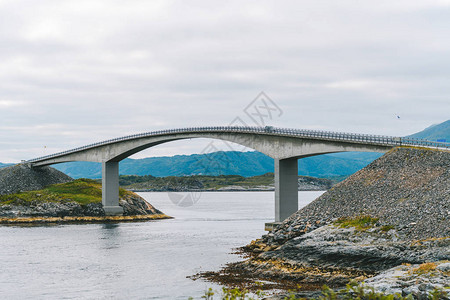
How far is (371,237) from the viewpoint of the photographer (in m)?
41.7

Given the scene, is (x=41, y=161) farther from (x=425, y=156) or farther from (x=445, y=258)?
(x=445, y=258)

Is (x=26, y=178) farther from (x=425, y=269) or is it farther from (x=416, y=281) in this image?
(x=416, y=281)

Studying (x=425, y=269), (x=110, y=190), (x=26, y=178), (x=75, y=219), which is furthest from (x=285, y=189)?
(x=26, y=178)

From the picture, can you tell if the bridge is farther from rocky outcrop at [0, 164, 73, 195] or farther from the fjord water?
rocky outcrop at [0, 164, 73, 195]

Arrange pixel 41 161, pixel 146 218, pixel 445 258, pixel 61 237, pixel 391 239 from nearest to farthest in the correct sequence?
pixel 445 258 → pixel 391 239 → pixel 61 237 → pixel 146 218 → pixel 41 161

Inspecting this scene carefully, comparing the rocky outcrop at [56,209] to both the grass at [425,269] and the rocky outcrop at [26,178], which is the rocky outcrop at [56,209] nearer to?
the rocky outcrop at [26,178]

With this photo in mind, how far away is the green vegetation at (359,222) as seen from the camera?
44.2 meters

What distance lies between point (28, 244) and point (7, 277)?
21.1 meters

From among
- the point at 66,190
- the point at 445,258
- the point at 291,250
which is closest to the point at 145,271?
the point at 291,250

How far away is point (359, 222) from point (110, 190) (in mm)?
66770

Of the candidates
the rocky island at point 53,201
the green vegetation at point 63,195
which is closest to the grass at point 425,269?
the rocky island at point 53,201

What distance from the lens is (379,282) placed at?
90.4 ft

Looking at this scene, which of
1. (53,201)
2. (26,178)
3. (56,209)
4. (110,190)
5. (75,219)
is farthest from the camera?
(26,178)

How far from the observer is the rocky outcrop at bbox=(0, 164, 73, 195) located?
113850mm
